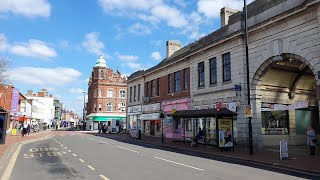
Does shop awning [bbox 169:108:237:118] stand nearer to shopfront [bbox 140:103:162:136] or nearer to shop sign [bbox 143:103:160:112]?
shop sign [bbox 143:103:160:112]

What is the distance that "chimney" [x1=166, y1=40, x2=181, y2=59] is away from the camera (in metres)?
44.0

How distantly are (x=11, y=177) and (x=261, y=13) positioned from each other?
20.1 m

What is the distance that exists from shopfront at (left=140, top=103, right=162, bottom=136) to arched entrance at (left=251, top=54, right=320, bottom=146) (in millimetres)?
17568

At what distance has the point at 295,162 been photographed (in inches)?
612

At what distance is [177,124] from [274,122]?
13.0 metres

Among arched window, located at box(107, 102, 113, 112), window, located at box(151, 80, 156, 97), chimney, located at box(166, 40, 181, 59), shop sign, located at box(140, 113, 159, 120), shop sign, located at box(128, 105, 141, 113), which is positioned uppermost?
chimney, located at box(166, 40, 181, 59)

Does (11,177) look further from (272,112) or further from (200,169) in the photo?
(272,112)

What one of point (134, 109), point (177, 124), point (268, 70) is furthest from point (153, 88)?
point (268, 70)

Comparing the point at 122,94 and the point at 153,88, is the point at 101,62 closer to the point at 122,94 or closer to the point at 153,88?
the point at 122,94

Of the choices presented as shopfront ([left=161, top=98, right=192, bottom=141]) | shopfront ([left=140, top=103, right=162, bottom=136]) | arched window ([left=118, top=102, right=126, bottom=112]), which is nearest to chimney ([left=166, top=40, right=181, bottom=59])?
shopfront ([left=140, top=103, right=162, bottom=136])

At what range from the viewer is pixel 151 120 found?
44281mm

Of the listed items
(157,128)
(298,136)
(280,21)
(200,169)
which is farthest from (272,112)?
(157,128)

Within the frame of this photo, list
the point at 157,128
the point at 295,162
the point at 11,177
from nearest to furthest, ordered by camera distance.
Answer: the point at 11,177
the point at 295,162
the point at 157,128

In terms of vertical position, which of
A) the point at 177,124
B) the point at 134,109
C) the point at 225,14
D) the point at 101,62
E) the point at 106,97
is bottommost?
the point at 177,124
